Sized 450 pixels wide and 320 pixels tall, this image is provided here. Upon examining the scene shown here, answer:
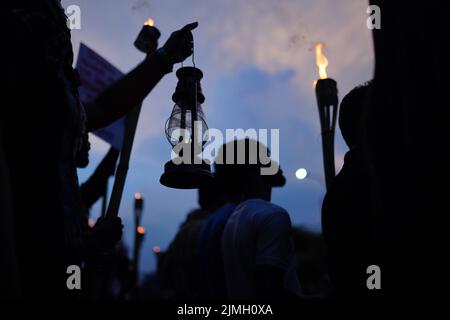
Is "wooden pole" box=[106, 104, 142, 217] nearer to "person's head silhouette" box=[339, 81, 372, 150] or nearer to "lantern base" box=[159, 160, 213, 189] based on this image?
"lantern base" box=[159, 160, 213, 189]

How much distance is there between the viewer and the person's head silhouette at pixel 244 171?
372 cm

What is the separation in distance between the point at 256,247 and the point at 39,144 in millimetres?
1835

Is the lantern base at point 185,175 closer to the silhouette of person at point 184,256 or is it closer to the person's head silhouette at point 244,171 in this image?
the person's head silhouette at point 244,171

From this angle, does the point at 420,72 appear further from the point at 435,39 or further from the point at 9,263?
the point at 9,263

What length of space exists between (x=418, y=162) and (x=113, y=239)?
1.90 meters

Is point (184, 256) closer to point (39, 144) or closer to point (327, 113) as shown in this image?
point (327, 113)

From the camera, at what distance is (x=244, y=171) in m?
3.74

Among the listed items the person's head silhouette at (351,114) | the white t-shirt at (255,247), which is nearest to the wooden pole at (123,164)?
the white t-shirt at (255,247)

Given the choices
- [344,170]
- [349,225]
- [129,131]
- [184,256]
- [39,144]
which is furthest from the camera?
[184,256]

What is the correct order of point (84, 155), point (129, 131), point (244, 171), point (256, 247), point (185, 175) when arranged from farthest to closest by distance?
point (244, 171), point (129, 131), point (256, 247), point (84, 155), point (185, 175)

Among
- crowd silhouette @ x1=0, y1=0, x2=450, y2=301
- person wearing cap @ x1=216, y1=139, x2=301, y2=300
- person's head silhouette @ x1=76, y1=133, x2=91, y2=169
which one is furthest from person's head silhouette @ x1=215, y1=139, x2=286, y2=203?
person's head silhouette @ x1=76, y1=133, x2=91, y2=169

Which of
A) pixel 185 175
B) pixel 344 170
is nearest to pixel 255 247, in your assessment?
pixel 185 175

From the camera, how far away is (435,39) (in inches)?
51.1
